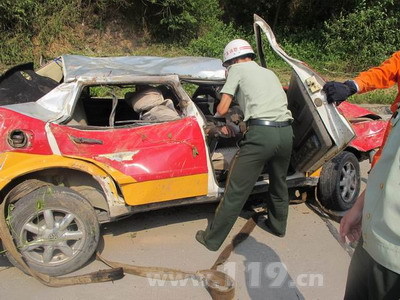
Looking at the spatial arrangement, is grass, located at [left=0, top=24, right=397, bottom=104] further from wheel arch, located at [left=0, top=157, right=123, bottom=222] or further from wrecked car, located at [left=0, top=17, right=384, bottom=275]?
wheel arch, located at [left=0, top=157, right=123, bottom=222]

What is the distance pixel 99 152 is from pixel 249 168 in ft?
3.95

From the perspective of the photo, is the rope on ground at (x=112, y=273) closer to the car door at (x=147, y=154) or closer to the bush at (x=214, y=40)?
the car door at (x=147, y=154)

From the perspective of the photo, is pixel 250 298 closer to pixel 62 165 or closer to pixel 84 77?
pixel 62 165

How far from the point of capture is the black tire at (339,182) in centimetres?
429

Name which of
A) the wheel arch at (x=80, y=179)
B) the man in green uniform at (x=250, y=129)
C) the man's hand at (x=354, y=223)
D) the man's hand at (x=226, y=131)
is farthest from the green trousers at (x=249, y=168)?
the man's hand at (x=354, y=223)

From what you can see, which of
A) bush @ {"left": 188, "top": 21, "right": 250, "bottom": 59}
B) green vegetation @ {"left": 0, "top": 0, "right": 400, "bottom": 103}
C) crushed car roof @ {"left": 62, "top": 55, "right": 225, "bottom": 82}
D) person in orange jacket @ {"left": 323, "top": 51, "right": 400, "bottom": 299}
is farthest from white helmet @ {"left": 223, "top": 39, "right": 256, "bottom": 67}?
bush @ {"left": 188, "top": 21, "right": 250, "bottom": 59}

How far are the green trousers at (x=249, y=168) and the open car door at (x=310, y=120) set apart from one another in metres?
0.30

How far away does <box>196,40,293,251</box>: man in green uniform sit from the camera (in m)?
3.48

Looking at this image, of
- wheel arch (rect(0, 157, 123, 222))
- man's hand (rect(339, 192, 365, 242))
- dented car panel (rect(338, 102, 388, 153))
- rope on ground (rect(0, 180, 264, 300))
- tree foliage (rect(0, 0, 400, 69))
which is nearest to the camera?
man's hand (rect(339, 192, 365, 242))

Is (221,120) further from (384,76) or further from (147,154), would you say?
(384,76)

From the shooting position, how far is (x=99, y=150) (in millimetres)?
3271

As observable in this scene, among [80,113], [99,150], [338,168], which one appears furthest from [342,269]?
[80,113]

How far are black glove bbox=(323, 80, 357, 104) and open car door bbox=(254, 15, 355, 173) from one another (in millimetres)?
541

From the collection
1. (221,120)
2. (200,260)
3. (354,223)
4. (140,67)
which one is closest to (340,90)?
(354,223)
